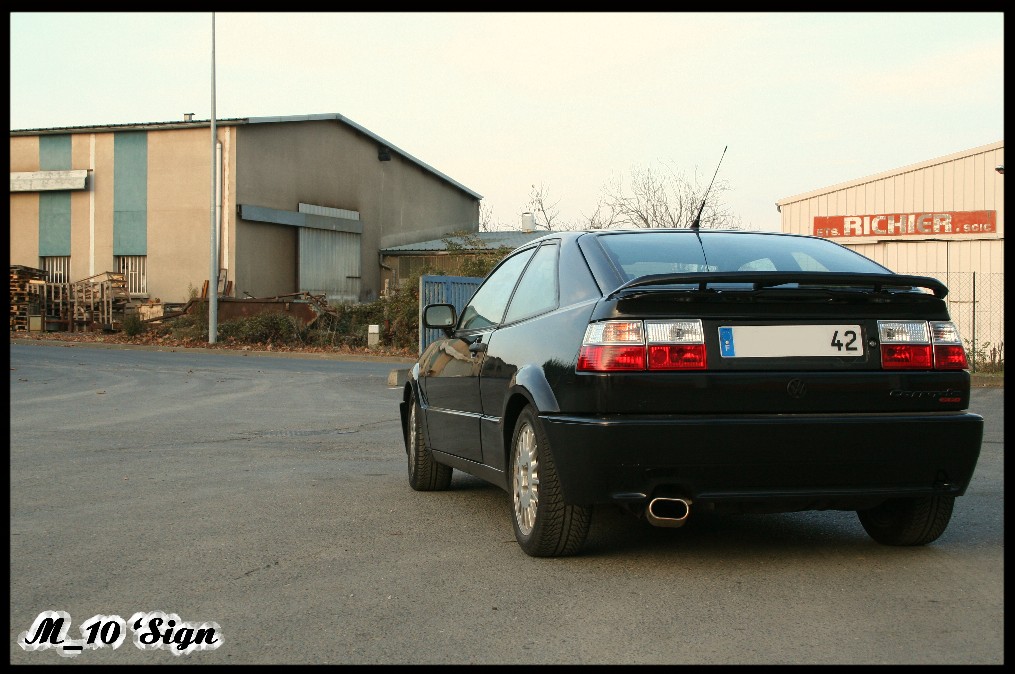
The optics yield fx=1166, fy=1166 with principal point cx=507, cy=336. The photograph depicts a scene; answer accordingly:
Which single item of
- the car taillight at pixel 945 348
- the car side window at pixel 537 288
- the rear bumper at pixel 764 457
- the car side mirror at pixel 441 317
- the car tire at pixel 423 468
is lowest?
the car tire at pixel 423 468

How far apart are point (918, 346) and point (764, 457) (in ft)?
2.79

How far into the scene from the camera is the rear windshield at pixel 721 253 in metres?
5.48

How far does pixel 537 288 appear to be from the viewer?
6008 millimetres

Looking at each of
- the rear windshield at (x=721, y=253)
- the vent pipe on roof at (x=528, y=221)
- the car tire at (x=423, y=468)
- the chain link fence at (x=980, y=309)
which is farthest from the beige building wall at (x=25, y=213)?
the rear windshield at (x=721, y=253)

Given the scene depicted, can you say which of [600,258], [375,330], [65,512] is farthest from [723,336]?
[375,330]

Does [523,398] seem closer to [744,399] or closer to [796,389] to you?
[744,399]

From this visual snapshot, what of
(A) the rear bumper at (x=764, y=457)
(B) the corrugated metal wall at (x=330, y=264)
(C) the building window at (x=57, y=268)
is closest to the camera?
(A) the rear bumper at (x=764, y=457)

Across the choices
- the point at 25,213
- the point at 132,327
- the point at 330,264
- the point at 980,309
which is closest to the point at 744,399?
the point at 980,309

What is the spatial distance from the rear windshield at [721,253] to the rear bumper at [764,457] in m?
0.86

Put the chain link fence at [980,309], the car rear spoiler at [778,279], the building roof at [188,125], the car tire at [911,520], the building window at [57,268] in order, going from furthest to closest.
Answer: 1. the building window at [57,268]
2. the building roof at [188,125]
3. the chain link fence at [980,309]
4. the car tire at [911,520]
5. the car rear spoiler at [778,279]

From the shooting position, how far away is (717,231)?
6.07m

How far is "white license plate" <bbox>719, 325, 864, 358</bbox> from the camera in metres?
4.80

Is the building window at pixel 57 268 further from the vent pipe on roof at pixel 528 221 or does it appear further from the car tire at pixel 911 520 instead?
the car tire at pixel 911 520

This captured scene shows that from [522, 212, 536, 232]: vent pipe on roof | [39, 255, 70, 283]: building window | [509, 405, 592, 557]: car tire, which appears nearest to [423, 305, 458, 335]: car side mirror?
[509, 405, 592, 557]: car tire
